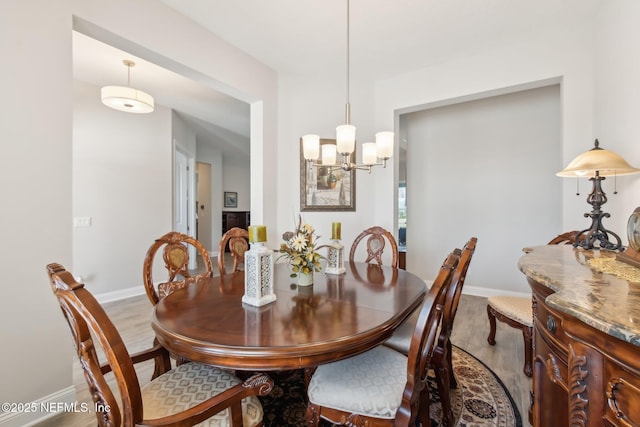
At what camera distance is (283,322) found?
1237mm

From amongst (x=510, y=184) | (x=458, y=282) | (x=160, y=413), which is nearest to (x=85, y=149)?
(x=160, y=413)

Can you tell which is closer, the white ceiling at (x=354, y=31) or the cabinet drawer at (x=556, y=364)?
the cabinet drawer at (x=556, y=364)

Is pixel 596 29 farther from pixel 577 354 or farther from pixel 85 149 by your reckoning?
pixel 85 149

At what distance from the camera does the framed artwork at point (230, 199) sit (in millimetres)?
8536

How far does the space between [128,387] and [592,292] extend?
4.47 feet

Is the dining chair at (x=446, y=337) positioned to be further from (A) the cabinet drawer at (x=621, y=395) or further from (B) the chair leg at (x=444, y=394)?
(A) the cabinet drawer at (x=621, y=395)

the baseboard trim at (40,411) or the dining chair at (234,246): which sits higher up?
the dining chair at (234,246)

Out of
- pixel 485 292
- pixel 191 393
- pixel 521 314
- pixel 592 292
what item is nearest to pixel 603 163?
pixel 521 314

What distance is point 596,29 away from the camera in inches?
98.8

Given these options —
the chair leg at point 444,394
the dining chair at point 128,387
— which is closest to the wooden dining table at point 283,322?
the dining chair at point 128,387

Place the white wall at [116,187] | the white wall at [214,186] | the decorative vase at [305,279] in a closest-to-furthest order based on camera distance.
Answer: the decorative vase at [305,279], the white wall at [116,187], the white wall at [214,186]

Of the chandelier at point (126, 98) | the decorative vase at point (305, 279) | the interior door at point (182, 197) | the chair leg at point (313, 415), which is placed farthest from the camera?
the interior door at point (182, 197)

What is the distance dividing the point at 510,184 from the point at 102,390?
14.7 feet

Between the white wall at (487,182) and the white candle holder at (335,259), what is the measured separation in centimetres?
272
